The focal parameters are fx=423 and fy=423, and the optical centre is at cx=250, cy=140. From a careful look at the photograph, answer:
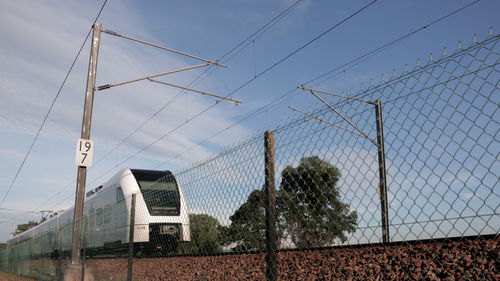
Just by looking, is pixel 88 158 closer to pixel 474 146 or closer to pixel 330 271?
pixel 330 271

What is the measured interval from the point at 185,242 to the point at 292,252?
2310 mm

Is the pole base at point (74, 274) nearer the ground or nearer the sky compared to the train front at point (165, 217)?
nearer the ground

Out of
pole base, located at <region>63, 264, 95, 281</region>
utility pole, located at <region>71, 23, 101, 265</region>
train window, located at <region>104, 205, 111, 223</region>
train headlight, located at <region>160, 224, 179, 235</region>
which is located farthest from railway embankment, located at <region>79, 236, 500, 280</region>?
utility pole, located at <region>71, 23, 101, 265</region>

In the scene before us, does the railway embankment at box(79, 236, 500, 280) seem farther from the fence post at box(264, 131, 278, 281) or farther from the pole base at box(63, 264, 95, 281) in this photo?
the pole base at box(63, 264, 95, 281)

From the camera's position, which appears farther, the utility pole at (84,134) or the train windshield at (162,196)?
the utility pole at (84,134)

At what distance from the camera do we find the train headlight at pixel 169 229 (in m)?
5.48

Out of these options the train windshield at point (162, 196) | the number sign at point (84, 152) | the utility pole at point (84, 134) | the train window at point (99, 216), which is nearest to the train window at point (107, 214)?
the train window at point (99, 216)

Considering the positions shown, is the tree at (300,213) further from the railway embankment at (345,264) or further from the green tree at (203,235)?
the railway embankment at (345,264)

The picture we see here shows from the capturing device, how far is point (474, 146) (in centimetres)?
205

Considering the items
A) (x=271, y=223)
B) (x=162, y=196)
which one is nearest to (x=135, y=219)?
(x=162, y=196)

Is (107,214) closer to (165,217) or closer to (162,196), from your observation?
(162,196)

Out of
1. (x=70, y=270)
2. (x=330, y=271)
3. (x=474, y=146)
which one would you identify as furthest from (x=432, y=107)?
(x=70, y=270)

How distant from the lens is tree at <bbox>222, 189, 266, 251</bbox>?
3.88 m

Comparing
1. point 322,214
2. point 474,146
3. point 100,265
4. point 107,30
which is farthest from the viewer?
point 107,30
